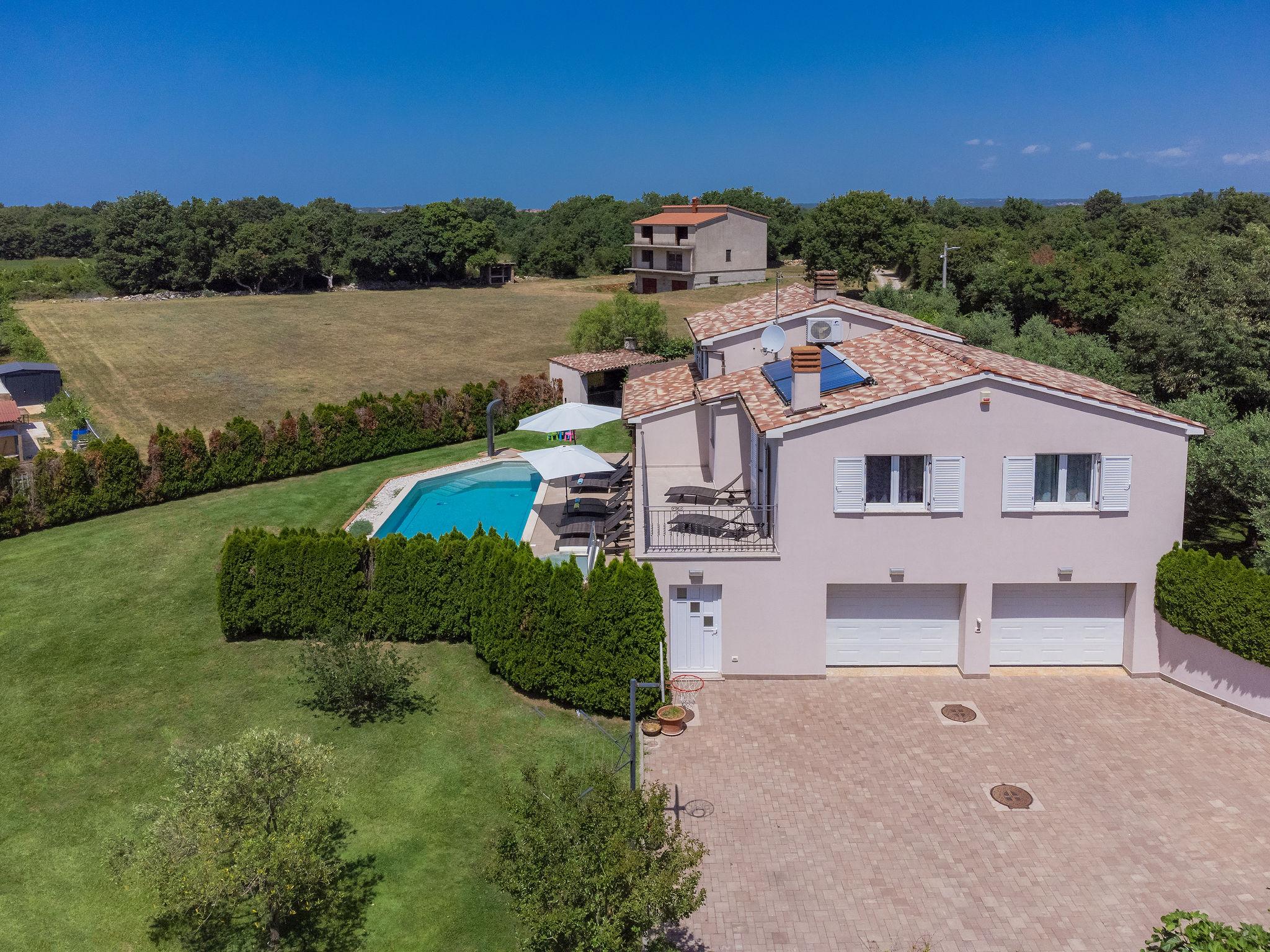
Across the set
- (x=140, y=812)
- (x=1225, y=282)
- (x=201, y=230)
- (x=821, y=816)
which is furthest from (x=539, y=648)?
(x=201, y=230)

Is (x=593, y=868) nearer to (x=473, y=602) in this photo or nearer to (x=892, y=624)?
(x=473, y=602)

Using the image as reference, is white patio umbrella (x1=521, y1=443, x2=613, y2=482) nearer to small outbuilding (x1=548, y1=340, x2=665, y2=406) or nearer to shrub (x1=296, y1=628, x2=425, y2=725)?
shrub (x1=296, y1=628, x2=425, y2=725)

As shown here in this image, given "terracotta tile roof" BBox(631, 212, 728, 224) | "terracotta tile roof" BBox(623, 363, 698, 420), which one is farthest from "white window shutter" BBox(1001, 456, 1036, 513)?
"terracotta tile roof" BBox(631, 212, 728, 224)

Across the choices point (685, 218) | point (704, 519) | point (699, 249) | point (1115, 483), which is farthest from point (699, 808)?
point (685, 218)

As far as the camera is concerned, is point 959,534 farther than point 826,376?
No

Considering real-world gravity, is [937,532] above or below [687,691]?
above

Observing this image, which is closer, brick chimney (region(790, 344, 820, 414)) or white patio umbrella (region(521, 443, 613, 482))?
brick chimney (region(790, 344, 820, 414))
